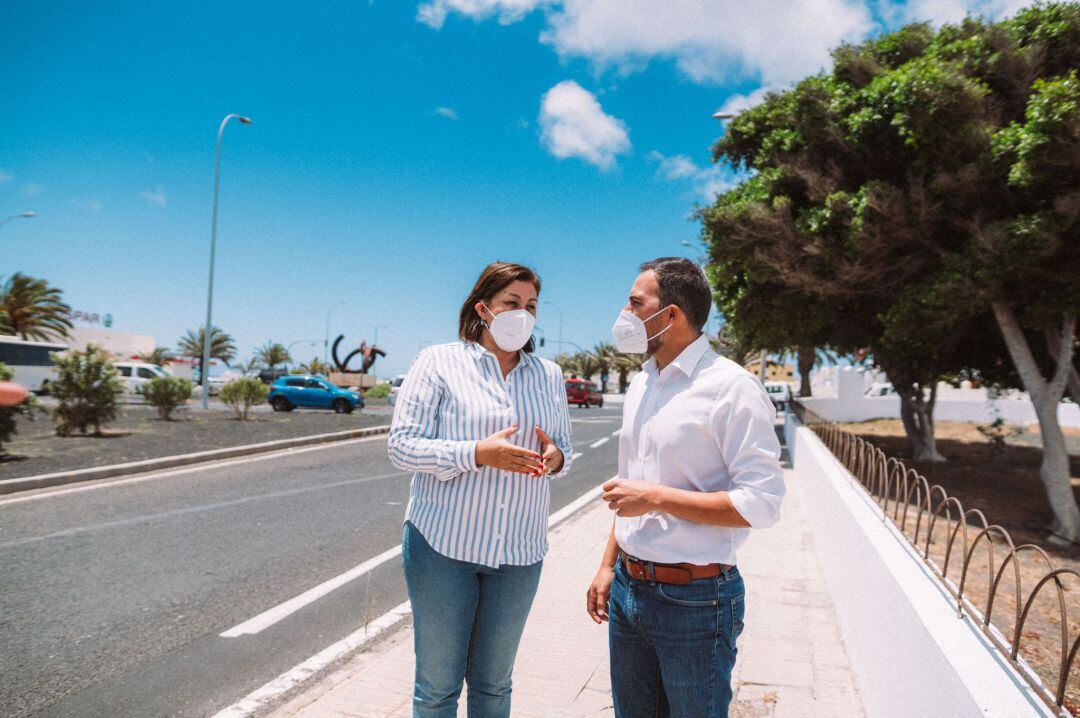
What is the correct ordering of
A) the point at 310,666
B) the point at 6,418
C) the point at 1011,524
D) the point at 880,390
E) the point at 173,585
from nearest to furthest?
1. the point at 310,666
2. the point at 173,585
3. the point at 6,418
4. the point at 1011,524
5. the point at 880,390

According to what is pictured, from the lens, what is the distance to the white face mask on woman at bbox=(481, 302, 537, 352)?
7.82 feet

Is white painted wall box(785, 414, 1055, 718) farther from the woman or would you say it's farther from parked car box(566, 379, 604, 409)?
parked car box(566, 379, 604, 409)

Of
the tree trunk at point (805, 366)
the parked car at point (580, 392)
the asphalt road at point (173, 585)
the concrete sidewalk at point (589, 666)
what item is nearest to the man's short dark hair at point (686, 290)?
the concrete sidewalk at point (589, 666)

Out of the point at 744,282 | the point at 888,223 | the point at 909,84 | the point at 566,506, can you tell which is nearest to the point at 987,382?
the point at 744,282

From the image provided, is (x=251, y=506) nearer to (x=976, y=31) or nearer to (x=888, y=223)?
(x=888, y=223)

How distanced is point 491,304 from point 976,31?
Answer: 39.0ft

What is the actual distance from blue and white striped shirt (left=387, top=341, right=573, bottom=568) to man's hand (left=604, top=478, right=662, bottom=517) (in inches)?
18.8

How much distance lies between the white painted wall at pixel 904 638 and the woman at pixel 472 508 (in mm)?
1301

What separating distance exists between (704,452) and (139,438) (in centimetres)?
1469

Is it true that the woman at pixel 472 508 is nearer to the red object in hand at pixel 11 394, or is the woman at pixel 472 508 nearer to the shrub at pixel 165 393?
the red object in hand at pixel 11 394

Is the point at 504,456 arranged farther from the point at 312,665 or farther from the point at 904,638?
the point at 312,665

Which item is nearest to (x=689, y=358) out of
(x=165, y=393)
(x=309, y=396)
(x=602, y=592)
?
(x=602, y=592)

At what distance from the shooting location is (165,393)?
18047 millimetres

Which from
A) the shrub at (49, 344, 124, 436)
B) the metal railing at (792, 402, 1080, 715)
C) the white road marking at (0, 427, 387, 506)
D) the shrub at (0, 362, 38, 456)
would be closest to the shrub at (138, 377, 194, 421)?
the shrub at (49, 344, 124, 436)
